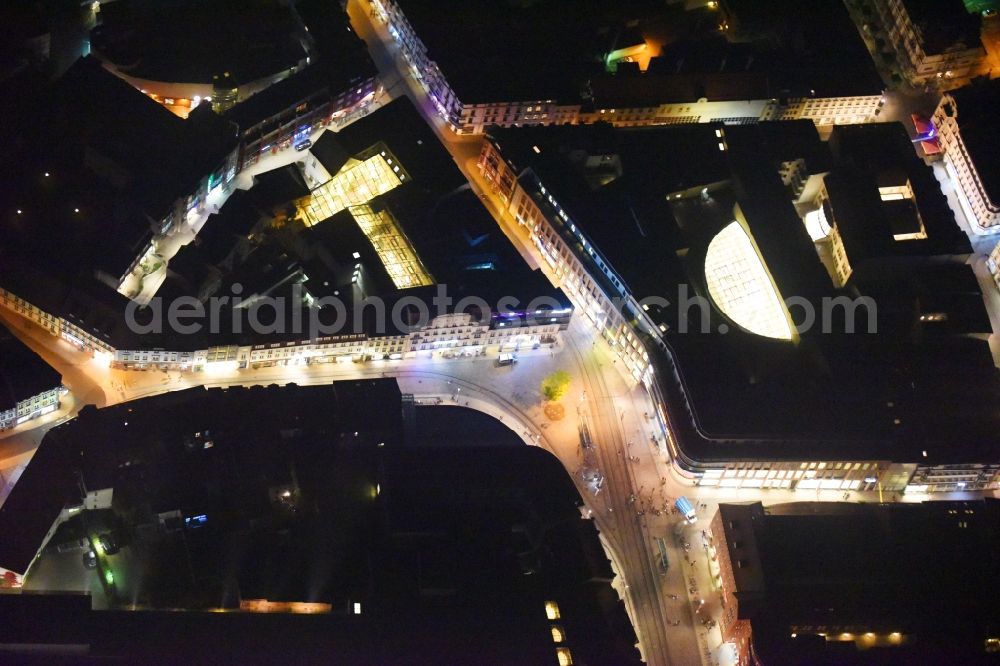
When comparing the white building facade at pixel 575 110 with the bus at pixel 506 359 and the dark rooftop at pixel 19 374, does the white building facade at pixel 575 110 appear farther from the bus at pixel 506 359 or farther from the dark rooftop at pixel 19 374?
the dark rooftop at pixel 19 374

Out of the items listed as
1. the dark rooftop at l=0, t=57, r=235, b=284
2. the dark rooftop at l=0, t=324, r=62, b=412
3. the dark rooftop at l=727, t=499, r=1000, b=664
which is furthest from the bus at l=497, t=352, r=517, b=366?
the dark rooftop at l=0, t=324, r=62, b=412

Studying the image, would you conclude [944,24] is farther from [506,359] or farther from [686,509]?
[686,509]

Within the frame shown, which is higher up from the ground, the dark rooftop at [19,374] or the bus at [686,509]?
the dark rooftop at [19,374]

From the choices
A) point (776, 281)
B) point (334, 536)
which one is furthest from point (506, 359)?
point (776, 281)

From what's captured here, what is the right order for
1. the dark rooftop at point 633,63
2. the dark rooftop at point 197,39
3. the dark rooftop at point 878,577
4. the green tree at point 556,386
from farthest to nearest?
1. the dark rooftop at point 633,63
2. the dark rooftop at point 197,39
3. the green tree at point 556,386
4. the dark rooftop at point 878,577

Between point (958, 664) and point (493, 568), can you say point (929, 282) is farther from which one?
point (493, 568)

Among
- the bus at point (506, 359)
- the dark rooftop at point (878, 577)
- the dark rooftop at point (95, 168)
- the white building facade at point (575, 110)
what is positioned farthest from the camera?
the white building facade at point (575, 110)

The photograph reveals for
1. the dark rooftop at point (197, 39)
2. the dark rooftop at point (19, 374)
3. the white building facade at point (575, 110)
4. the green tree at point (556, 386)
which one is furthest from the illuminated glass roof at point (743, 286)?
the dark rooftop at point (19, 374)
